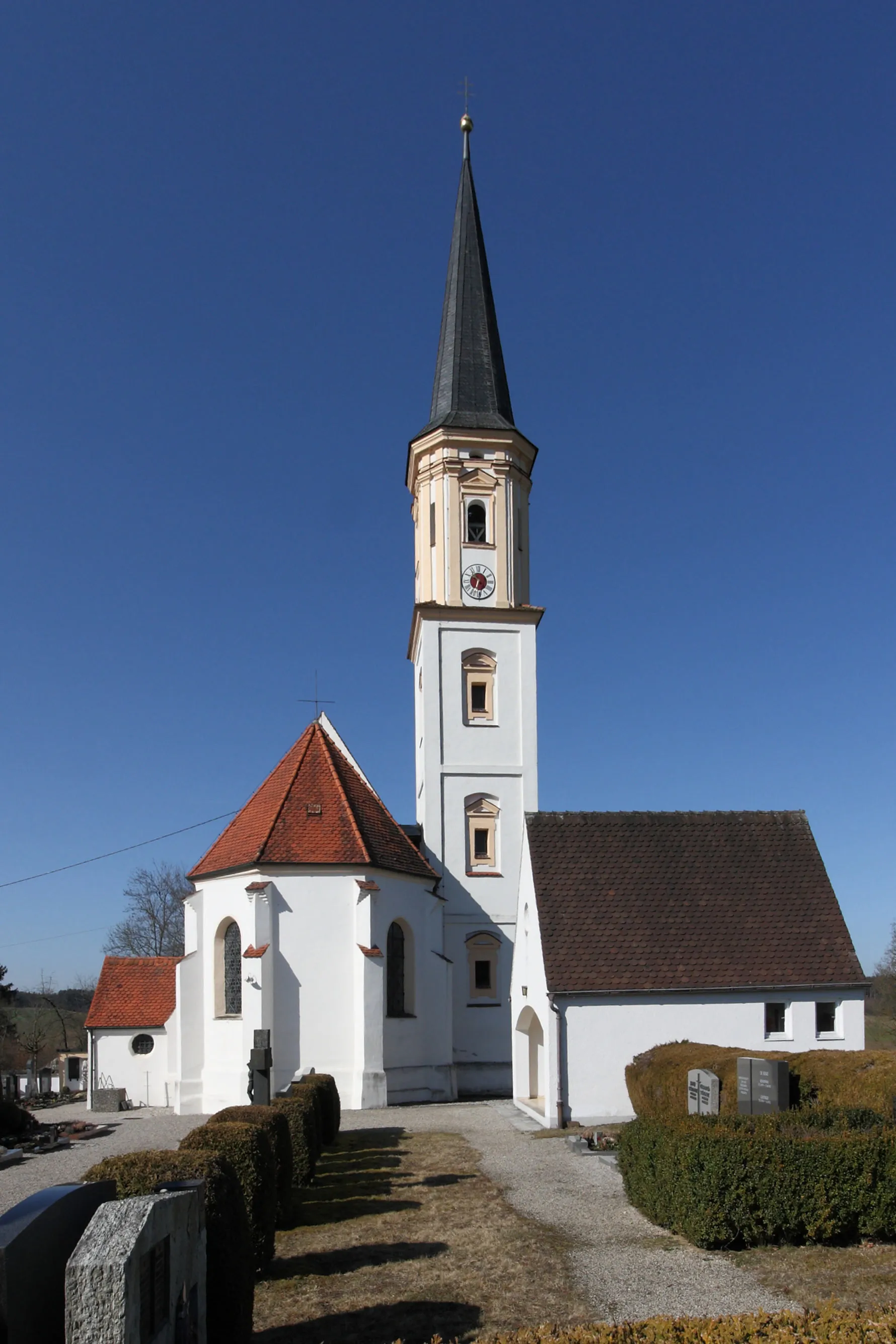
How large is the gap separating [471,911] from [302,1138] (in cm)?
1673

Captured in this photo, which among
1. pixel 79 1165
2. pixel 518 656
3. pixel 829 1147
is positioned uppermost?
pixel 518 656

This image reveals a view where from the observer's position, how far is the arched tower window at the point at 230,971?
2773 cm

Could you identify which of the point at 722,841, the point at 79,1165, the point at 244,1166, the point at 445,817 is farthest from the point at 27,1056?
the point at 244,1166

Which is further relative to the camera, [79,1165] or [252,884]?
[252,884]

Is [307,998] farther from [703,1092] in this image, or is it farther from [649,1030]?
[703,1092]

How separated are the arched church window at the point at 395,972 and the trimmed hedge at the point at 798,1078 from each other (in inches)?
425

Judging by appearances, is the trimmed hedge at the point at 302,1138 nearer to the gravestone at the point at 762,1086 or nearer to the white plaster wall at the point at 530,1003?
the gravestone at the point at 762,1086

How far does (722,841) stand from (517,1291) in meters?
16.0

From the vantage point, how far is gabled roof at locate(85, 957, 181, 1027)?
3234 cm

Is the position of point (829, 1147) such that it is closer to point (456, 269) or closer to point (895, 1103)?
point (895, 1103)

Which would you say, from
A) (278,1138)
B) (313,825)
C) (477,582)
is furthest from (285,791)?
(278,1138)

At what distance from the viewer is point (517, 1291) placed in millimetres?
9688

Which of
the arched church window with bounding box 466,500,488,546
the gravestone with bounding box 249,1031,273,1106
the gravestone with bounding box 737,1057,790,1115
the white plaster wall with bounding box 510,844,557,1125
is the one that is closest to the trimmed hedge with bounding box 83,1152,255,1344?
the gravestone with bounding box 737,1057,790,1115

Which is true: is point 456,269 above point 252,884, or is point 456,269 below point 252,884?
above
